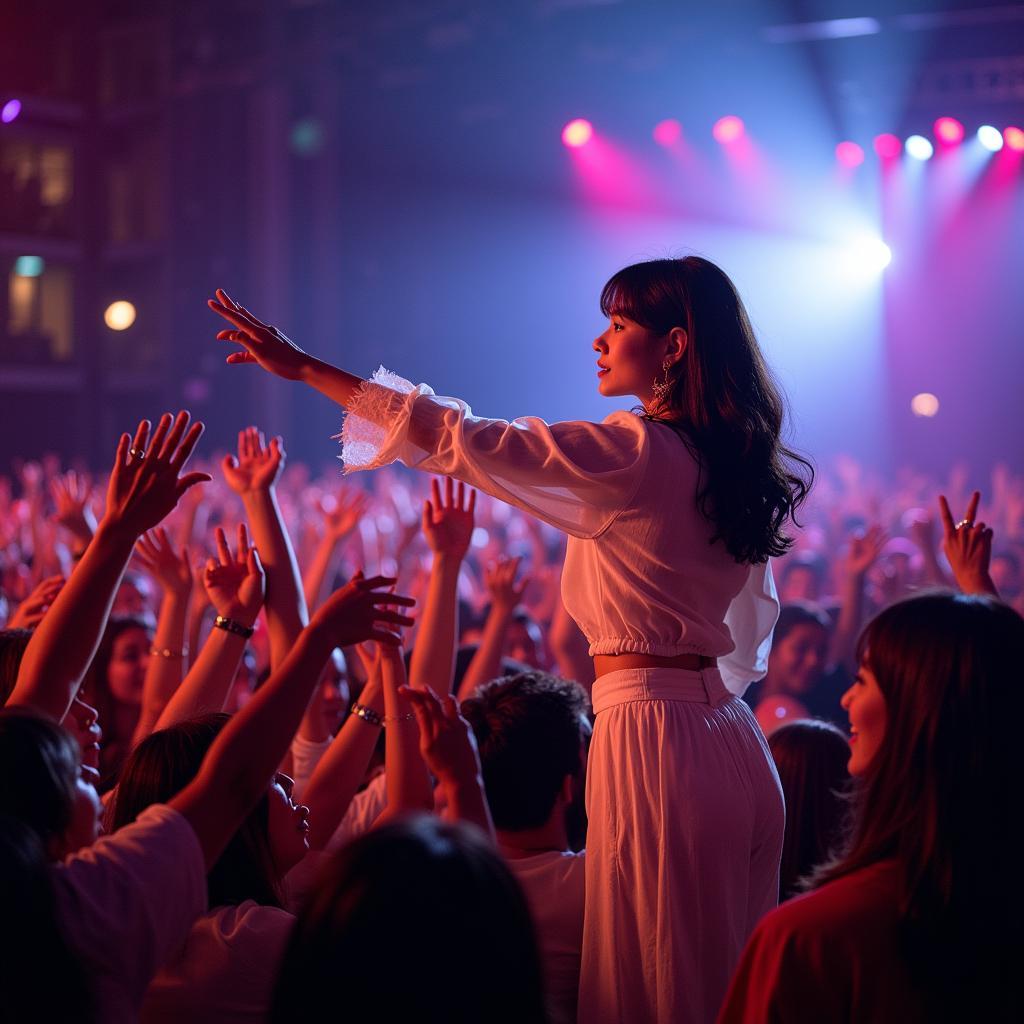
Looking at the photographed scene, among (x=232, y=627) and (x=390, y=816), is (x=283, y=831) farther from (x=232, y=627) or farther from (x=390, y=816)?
(x=232, y=627)

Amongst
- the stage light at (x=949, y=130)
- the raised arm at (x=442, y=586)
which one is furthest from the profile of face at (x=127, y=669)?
the stage light at (x=949, y=130)

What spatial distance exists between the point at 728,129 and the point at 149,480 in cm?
1141

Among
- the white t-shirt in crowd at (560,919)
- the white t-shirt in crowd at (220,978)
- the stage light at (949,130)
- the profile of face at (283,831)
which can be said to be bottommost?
the white t-shirt in crowd at (560,919)

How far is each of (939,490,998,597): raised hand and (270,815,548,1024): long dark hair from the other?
1.66 m

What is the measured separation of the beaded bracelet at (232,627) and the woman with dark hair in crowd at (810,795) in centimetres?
119

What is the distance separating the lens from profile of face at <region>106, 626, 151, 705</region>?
12.4 ft

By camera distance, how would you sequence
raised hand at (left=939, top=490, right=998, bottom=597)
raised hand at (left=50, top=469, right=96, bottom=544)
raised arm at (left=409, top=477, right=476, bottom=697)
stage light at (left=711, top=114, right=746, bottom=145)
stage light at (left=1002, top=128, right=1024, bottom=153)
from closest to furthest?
raised hand at (left=939, top=490, right=998, bottom=597) → raised arm at (left=409, top=477, right=476, bottom=697) → raised hand at (left=50, top=469, right=96, bottom=544) → stage light at (left=1002, top=128, right=1024, bottom=153) → stage light at (left=711, top=114, right=746, bottom=145)

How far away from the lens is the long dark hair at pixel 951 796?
53.1 inches

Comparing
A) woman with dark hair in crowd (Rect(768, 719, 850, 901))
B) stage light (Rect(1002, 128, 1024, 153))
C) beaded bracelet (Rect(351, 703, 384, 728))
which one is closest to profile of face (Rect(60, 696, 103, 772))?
beaded bracelet (Rect(351, 703, 384, 728))

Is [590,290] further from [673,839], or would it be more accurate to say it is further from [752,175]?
[673,839]

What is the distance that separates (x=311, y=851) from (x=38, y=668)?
968 millimetres

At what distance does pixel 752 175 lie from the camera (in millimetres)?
12875

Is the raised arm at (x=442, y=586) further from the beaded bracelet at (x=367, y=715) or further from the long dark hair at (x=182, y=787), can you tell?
the long dark hair at (x=182, y=787)

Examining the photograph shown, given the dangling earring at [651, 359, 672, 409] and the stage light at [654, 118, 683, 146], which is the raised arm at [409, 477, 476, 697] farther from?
the stage light at [654, 118, 683, 146]
